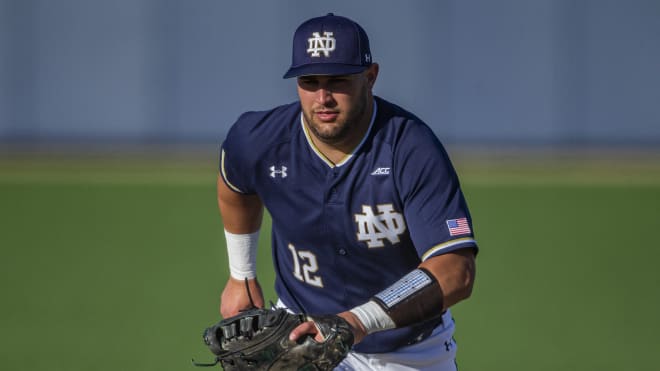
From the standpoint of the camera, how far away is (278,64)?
17.8 metres

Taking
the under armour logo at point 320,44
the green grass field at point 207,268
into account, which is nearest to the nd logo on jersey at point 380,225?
the under armour logo at point 320,44

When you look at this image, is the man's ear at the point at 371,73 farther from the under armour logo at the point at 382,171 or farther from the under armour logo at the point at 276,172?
the under armour logo at the point at 276,172

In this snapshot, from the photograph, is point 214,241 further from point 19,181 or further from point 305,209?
point 305,209

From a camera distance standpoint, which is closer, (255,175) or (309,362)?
(309,362)

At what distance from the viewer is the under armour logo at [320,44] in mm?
4082

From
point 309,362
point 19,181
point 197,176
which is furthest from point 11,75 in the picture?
point 309,362

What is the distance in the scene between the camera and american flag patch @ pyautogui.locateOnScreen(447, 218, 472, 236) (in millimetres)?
3939

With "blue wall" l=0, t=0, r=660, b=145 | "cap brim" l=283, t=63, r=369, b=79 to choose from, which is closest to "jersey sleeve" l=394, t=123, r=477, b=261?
"cap brim" l=283, t=63, r=369, b=79

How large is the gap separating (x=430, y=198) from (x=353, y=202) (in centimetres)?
43

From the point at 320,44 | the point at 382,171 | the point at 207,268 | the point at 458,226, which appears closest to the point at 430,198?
the point at 458,226

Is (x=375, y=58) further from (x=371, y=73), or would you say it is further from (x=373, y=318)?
(x=373, y=318)

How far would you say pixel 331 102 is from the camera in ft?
13.5

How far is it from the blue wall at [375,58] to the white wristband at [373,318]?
14.1 m

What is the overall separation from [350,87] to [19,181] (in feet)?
38.8
